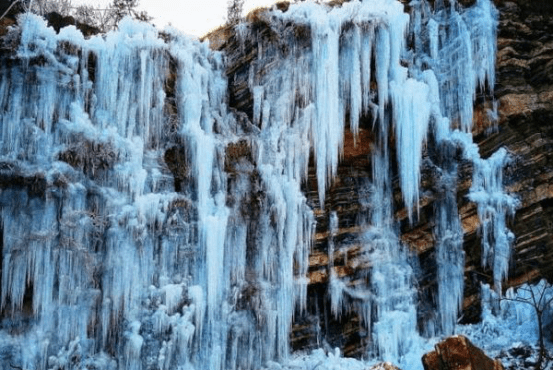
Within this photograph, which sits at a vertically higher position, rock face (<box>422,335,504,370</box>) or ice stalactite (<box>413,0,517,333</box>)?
ice stalactite (<box>413,0,517,333</box>)

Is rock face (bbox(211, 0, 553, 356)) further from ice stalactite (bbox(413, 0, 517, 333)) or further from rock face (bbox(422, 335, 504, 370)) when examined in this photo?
rock face (bbox(422, 335, 504, 370))

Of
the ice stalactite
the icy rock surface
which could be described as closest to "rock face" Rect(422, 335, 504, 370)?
the icy rock surface

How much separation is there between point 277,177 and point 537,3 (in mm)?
6755

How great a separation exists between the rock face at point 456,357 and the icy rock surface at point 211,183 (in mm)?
4049

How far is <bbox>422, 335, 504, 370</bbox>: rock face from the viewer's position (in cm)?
839

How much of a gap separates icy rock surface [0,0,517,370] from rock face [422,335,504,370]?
4.05 metres

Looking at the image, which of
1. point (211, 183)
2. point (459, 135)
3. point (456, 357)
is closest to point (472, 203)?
point (459, 135)

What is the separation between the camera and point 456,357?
8.47m

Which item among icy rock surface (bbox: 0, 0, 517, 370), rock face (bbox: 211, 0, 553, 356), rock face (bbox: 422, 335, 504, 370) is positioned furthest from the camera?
rock face (bbox: 211, 0, 553, 356)

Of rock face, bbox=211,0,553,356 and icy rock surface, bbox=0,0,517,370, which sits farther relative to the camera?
rock face, bbox=211,0,553,356

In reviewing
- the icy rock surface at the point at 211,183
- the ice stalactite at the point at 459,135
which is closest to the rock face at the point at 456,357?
the icy rock surface at the point at 211,183

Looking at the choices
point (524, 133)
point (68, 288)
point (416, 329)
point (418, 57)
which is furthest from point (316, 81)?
point (68, 288)

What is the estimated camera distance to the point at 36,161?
39.5 feet

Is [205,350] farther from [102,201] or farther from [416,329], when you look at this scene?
[416,329]
